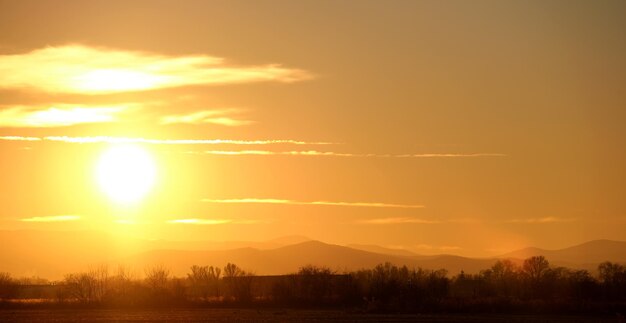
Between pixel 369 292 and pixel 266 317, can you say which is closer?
pixel 266 317

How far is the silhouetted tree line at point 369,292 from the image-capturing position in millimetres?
102938

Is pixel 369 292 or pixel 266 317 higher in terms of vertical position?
pixel 369 292

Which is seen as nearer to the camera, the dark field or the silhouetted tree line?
the dark field

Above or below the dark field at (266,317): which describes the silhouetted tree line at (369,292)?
above

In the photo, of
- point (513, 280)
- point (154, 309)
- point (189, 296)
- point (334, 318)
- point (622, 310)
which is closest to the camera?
point (334, 318)

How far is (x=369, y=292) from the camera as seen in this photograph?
120 metres

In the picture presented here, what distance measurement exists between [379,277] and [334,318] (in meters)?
42.0

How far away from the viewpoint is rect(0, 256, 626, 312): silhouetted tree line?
103 m

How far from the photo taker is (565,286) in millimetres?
126750

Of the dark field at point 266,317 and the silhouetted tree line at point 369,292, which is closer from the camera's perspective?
the dark field at point 266,317

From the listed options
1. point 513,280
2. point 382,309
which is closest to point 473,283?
point 513,280

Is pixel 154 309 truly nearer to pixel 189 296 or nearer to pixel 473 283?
pixel 189 296

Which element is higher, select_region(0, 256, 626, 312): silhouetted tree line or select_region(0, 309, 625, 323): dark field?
select_region(0, 256, 626, 312): silhouetted tree line

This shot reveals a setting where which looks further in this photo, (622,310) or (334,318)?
(622,310)
